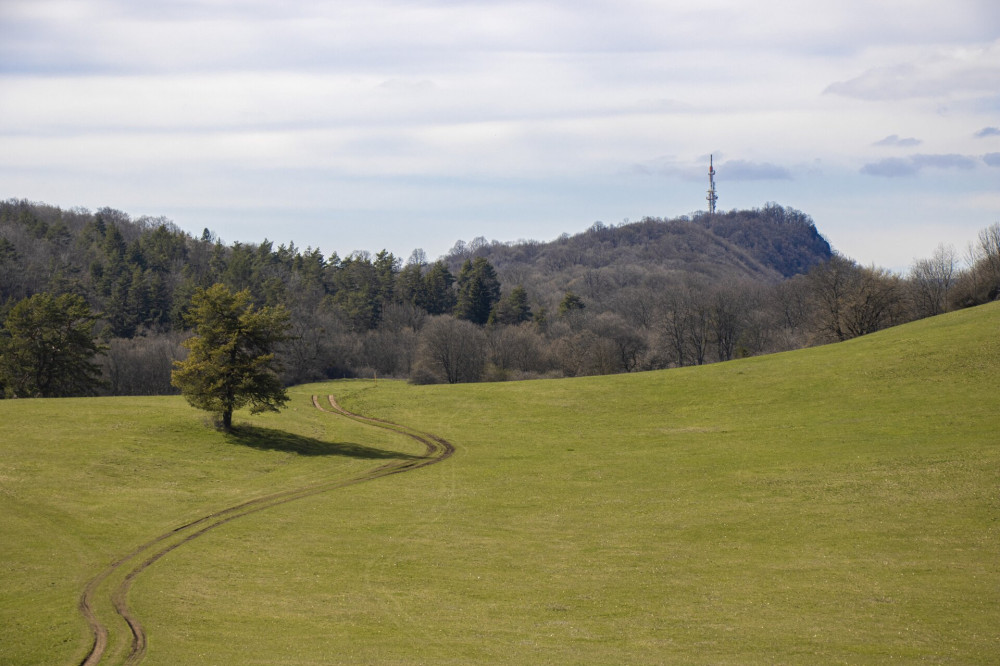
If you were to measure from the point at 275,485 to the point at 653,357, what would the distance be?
299ft

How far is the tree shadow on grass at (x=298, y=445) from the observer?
160ft

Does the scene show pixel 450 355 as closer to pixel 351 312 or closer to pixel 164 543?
pixel 351 312

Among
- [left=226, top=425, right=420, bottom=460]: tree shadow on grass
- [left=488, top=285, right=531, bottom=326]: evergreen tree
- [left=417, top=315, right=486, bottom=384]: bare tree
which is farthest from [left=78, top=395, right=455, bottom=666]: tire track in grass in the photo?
[left=488, top=285, right=531, bottom=326]: evergreen tree

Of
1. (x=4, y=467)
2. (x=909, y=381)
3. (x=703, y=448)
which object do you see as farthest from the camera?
(x=909, y=381)

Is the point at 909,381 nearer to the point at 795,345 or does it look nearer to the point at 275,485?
the point at 275,485

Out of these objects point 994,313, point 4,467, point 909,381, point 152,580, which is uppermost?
point 994,313

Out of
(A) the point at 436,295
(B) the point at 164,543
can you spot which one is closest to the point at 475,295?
(A) the point at 436,295

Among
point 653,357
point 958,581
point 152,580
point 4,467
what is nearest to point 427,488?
point 152,580

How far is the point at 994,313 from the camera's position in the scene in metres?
62.4

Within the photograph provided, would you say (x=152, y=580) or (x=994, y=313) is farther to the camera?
(x=994, y=313)

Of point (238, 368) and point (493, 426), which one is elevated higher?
point (238, 368)

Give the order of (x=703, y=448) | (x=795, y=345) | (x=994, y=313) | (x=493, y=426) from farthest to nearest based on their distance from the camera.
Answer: (x=795, y=345), (x=994, y=313), (x=493, y=426), (x=703, y=448)

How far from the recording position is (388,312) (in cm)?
13800

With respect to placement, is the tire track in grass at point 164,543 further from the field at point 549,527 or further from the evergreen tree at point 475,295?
the evergreen tree at point 475,295
